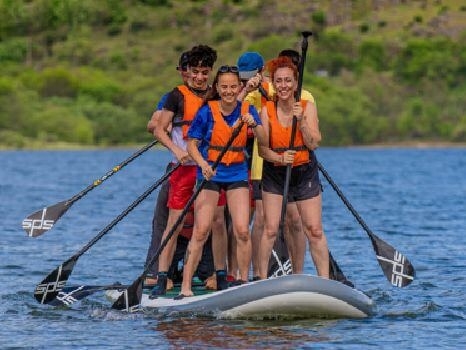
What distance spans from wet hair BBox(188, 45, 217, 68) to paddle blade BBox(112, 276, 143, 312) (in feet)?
7.17

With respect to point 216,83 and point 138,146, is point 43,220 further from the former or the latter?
point 138,146

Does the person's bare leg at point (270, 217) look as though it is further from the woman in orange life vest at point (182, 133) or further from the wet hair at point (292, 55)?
the wet hair at point (292, 55)

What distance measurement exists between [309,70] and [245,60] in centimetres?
13347

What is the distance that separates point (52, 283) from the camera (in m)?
16.3

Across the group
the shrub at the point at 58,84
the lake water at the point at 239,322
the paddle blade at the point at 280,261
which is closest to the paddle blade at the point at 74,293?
the lake water at the point at 239,322

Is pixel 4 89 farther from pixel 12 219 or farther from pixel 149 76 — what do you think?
pixel 12 219

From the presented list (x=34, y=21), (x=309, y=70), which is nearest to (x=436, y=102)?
(x=309, y=70)

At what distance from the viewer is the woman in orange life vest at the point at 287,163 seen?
46.5 feet

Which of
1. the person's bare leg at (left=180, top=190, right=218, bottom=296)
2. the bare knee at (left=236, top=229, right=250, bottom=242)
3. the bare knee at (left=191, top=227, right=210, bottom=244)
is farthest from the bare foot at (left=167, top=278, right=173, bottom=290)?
the bare knee at (left=236, top=229, right=250, bottom=242)

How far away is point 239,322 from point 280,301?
1.99 feet

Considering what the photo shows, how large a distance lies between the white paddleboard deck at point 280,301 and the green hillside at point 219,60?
10536 cm

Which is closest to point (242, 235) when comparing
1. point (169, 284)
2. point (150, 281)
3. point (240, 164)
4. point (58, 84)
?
point (240, 164)

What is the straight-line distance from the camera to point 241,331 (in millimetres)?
14312

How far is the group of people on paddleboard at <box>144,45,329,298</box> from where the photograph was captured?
14.2 meters
